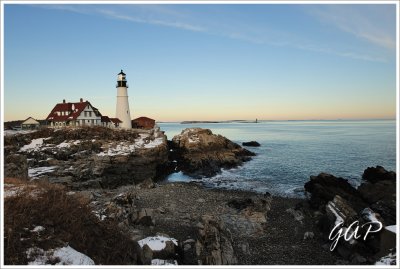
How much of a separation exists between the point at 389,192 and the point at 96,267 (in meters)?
19.5

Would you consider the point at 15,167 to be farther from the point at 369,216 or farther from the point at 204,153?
the point at 204,153

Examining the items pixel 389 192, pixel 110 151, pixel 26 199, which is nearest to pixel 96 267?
pixel 26 199

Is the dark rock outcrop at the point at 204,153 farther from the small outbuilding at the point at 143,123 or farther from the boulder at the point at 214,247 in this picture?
the boulder at the point at 214,247

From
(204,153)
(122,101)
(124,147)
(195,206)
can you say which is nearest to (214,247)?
(195,206)

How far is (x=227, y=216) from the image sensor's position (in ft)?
58.6

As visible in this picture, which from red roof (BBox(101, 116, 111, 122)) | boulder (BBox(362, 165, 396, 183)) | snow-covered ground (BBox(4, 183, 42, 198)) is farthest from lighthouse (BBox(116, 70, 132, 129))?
snow-covered ground (BBox(4, 183, 42, 198))

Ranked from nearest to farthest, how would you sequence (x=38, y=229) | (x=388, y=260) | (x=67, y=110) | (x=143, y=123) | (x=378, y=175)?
(x=38, y=229)
(x=388, y=260)
(x=378, y=175)
(x=67, y=110)
(x=143, y=123)

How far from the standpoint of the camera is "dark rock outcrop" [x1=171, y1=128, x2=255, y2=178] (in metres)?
37.3

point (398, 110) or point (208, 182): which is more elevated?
point (398, 110)

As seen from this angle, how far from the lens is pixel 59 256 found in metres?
7.38

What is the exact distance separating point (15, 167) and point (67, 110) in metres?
33.5

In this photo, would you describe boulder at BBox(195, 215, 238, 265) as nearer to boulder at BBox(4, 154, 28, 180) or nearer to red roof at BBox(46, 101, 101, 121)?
boulder at BBox(4, 154, 28, 180)

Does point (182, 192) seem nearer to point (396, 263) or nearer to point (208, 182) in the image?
point (208, 182)

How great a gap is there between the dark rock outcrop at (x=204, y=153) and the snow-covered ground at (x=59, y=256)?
26.3m
